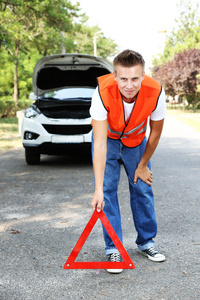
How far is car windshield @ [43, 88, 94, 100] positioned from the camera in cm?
798

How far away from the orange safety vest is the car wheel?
15.6ft

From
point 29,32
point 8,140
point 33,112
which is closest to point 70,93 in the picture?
point 33,112

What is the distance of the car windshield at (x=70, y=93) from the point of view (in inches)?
314

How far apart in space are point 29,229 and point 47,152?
11.3 ft

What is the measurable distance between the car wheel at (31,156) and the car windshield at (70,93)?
1206mm

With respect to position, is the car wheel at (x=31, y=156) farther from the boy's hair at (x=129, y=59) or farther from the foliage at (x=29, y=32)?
the boy's hair at (x=129, y=59)

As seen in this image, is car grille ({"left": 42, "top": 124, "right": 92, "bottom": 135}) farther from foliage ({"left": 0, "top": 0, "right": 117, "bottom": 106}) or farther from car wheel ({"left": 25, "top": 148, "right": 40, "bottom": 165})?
foliage ({"left": 0, "top": 0, "right": 117, "bottom": 106})

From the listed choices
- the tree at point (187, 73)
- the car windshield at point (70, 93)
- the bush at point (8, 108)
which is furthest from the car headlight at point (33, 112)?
the tree at point (187, 73)

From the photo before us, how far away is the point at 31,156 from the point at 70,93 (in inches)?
60.0

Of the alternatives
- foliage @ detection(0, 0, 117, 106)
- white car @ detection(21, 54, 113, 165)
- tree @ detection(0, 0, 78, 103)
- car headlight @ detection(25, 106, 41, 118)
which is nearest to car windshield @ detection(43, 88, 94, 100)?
white car @ detection(21, 54, 113, 165)

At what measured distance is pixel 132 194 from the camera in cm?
324

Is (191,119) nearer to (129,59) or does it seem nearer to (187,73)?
(187,73)

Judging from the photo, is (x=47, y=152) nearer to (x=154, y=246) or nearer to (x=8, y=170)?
(x=8, y=170)

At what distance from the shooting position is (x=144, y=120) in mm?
2938
